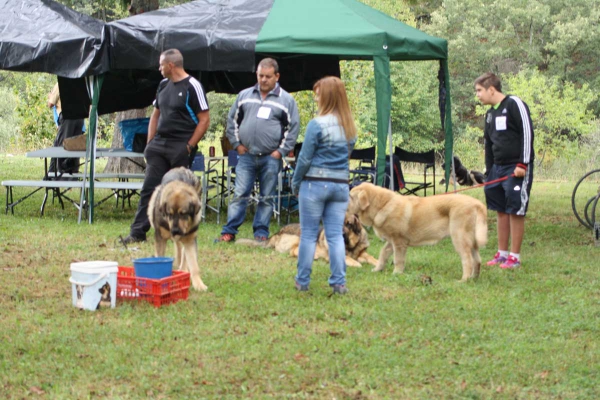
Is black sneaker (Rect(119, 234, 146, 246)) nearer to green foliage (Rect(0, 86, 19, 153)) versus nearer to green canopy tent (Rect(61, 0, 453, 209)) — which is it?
green canopy tent (Rect(61, 0, 453, 209))

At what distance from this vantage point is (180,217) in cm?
591

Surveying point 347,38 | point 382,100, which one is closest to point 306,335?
point 382,100

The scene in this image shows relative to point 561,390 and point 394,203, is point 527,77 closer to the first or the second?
point 394,203

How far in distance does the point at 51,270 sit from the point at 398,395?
4.10 m

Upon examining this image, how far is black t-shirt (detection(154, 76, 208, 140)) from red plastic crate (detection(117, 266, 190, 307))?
2.63 m

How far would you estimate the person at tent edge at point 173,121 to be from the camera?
8.04 m

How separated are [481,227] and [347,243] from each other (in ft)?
4.96

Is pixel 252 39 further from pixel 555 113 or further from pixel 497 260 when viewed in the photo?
pixel 555 113

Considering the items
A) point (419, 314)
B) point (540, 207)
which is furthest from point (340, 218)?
point (540, 207)

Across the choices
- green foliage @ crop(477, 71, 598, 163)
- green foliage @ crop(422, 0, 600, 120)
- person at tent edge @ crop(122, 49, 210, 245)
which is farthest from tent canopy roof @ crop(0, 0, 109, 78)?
green foliage @ crop(422, 0, 600, 120)

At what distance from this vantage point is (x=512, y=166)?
24.6 ft

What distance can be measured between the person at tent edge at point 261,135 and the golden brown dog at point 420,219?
1.73 metres

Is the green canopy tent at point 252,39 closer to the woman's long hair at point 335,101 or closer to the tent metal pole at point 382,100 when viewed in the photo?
the tent metal pole at point 382,100

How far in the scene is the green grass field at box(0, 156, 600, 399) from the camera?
417cm
